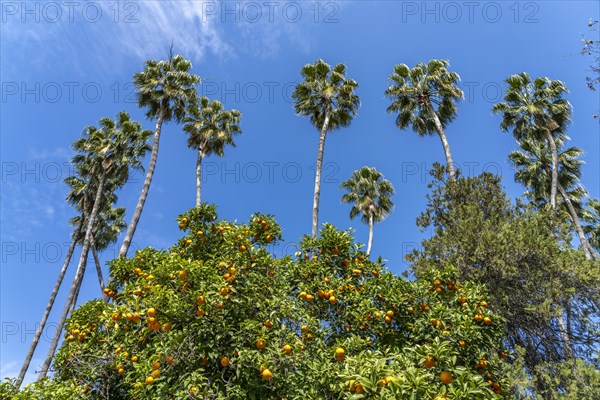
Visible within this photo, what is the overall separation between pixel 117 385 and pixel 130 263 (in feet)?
8.56

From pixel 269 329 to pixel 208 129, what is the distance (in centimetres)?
1845

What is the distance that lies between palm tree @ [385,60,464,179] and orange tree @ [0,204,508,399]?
44.2ft

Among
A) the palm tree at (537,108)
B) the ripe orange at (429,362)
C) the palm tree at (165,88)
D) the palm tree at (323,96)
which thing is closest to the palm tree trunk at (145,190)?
the palm tree at (165,88)

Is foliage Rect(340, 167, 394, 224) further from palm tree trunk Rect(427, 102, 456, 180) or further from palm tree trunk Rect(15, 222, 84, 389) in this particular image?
palm tree trunk Rect(15, 222, 84, 389)

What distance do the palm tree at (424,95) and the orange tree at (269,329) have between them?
530 inches

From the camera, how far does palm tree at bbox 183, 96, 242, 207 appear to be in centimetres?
2241

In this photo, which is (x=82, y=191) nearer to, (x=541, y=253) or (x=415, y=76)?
(x=415, y=76)

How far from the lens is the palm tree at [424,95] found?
19.5 meters

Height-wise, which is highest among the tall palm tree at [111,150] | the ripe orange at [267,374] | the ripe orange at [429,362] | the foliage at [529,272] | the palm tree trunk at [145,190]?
the tall palm tree at [111,150]

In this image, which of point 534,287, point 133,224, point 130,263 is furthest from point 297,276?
point 133,224

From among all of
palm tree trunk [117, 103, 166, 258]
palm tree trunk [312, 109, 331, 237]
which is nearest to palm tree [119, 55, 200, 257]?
palm tree trunk [117, 103, 166, 258]

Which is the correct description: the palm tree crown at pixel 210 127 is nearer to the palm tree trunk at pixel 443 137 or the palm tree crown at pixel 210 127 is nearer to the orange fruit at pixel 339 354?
the palm tree trunk at pixel 443 137

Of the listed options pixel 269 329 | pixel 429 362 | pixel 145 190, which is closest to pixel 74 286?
pixel 145 190

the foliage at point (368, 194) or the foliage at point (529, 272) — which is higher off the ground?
the foliage at point (368, 194)
